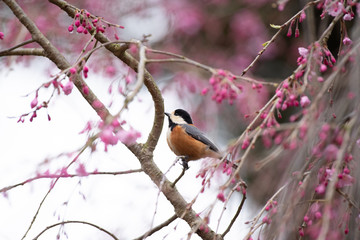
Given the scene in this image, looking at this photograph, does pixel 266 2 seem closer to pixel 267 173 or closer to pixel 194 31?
pixel 194 31

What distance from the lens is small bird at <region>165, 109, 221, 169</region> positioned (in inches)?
126

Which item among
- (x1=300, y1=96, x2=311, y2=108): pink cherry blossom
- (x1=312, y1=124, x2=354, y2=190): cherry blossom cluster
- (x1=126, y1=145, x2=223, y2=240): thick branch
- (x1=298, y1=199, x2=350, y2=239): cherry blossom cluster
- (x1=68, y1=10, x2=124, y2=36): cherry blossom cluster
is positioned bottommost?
(x1=298, y1=199, x2=350, y2=239): cherry blossom cluster

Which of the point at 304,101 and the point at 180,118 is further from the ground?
the point at 180,118

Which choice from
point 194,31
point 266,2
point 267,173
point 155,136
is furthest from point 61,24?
point 267,173

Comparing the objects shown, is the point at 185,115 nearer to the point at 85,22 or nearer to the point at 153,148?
the point at 153,148

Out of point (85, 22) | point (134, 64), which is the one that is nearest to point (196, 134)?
point (134, 64)

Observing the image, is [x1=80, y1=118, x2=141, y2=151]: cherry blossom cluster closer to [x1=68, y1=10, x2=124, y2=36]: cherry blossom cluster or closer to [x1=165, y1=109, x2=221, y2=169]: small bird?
[x1=68, y1=10, x2=124, y2=36]: cherry blossom cluster

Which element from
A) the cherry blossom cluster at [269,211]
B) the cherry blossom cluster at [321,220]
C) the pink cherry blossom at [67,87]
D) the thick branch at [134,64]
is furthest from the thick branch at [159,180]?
the pink cherry blossom at [67,87]

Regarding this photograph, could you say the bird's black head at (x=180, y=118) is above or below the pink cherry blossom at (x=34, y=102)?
above

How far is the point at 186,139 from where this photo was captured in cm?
323

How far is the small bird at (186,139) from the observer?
126 inches

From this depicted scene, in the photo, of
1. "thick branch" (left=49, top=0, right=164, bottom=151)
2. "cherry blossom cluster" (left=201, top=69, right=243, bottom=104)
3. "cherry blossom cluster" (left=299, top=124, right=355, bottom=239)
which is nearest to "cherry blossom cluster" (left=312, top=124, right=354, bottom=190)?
"cherry blossom cluster" (left=299, top=124, right=355, bottom=239)

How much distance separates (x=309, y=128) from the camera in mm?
1219

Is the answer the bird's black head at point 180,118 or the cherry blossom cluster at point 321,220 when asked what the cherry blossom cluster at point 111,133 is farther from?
the bird's black head at point 180,118
